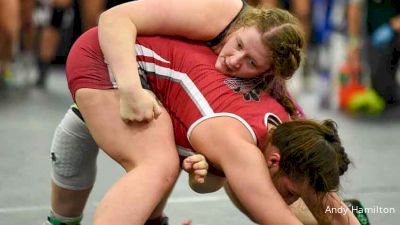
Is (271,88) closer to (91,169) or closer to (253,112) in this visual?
(253,112)

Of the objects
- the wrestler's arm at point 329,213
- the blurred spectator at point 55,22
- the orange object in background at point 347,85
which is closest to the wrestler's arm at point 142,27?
the wrestler's arm at point 329,213

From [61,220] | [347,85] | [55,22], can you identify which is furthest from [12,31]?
[61,220]

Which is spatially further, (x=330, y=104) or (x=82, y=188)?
(x=330, y=104)

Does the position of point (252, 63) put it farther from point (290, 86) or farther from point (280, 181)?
point (290, 86)

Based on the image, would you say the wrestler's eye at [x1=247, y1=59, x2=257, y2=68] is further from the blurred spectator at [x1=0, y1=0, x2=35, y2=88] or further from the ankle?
the blurred spectator at [x1=0, y1=0, x2=35, y2=88]

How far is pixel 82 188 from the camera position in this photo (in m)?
2.19

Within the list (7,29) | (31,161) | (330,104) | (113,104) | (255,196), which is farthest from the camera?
(330,104)

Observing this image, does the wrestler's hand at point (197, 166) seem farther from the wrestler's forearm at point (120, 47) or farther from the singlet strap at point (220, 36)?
the singlet strap at point (220, 36)

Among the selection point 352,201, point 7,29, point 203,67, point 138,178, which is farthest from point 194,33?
point 7,29

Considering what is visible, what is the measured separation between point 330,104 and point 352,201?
2.85 metres

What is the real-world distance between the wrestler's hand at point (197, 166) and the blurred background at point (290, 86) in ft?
2.00

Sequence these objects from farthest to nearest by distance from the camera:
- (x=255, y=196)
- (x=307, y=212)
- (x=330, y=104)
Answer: (x=330, y=104) → (x=307, y=212) → (x=255, y=196)

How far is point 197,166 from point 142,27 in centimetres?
40

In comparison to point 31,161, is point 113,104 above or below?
above
